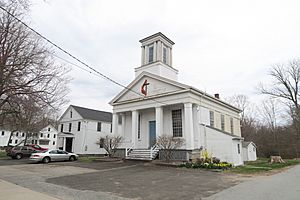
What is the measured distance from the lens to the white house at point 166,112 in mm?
18766

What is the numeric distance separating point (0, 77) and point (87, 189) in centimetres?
723

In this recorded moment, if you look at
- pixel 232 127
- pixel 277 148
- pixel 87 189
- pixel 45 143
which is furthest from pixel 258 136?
pixel 45 143

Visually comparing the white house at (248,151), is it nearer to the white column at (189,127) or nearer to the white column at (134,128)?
the white column at (189,127)

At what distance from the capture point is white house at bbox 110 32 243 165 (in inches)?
739

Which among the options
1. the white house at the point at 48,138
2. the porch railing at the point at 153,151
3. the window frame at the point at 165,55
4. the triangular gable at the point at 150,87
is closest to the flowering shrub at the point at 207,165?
the porch railing at the point at 153,151

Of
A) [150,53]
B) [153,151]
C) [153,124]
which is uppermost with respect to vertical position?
[150,53]

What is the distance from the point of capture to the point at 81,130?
35062 mm

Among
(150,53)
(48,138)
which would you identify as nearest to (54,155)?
(150,53)

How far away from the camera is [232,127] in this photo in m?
27.4

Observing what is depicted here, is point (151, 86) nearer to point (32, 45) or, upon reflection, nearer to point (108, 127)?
point (32, 45)

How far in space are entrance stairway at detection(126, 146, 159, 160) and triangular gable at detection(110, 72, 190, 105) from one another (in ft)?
17.2

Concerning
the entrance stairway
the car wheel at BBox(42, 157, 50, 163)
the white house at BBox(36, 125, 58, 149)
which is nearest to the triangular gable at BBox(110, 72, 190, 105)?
the entrance stairway

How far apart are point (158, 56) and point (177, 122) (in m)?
7.37

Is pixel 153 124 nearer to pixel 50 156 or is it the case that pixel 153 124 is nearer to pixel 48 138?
pixel 50 156
